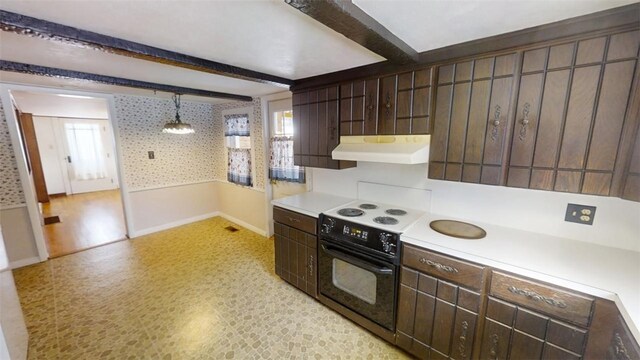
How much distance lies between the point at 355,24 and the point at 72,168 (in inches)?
363

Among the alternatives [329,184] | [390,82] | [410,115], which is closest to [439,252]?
[410,115]

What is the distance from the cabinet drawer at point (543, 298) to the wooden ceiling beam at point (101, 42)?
252 cm

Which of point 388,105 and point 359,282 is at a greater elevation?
point 388,105

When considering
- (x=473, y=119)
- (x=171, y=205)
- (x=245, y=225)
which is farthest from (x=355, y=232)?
(x=171, y=205)

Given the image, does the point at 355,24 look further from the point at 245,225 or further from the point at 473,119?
the point at 245,225

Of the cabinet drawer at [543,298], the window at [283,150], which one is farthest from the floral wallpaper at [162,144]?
the cabinet drawer at [543,298]

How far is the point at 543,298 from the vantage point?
1.24m

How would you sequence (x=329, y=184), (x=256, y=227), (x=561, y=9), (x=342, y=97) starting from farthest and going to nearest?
(x=256, y=227) → (x=329, y=184) → (x=342, y=97) → (x=561, y=9)

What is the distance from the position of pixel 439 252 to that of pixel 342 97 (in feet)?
5.20

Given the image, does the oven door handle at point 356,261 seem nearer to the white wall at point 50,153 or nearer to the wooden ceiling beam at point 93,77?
the wooden ceiling beam at point 93,77

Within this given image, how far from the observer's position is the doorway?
415cm

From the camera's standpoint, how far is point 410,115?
1.91 metres

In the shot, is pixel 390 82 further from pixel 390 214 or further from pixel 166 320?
pixel 166 320

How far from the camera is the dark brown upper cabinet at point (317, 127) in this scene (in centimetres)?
239
